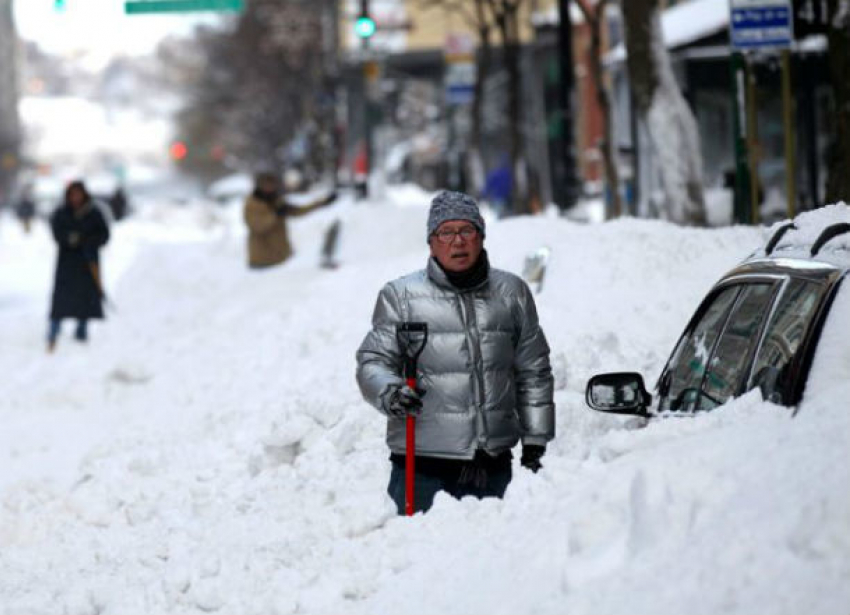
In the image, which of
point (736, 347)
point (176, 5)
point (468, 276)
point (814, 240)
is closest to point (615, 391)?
point (736, 347)

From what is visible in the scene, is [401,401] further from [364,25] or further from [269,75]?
[269,75]

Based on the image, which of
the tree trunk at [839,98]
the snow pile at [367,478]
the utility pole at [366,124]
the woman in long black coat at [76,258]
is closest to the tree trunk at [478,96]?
the utility pole at [366,124]

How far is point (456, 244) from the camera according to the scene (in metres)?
5.88

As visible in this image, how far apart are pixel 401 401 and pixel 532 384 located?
1.93 feet

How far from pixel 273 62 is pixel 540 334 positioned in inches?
2413

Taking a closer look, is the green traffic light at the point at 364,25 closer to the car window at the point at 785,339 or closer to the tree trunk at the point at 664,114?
the tree trunk at the point at 664,114

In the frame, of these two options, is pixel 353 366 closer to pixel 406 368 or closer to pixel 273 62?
pixel 406 368

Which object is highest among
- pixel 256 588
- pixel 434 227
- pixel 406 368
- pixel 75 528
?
pixel 434 227

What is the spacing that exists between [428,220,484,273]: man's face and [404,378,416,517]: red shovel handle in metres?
0.40

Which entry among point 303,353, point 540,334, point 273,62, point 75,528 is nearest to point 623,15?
point 303,353

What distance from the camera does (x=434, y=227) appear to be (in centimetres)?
590

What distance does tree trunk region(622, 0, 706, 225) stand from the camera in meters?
16.7

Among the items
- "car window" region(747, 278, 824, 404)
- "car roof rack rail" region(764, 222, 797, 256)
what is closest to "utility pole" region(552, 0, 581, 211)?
"car roof rack rail" region(764, 222, 797, 256)

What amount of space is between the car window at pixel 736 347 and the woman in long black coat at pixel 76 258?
13147 mm
